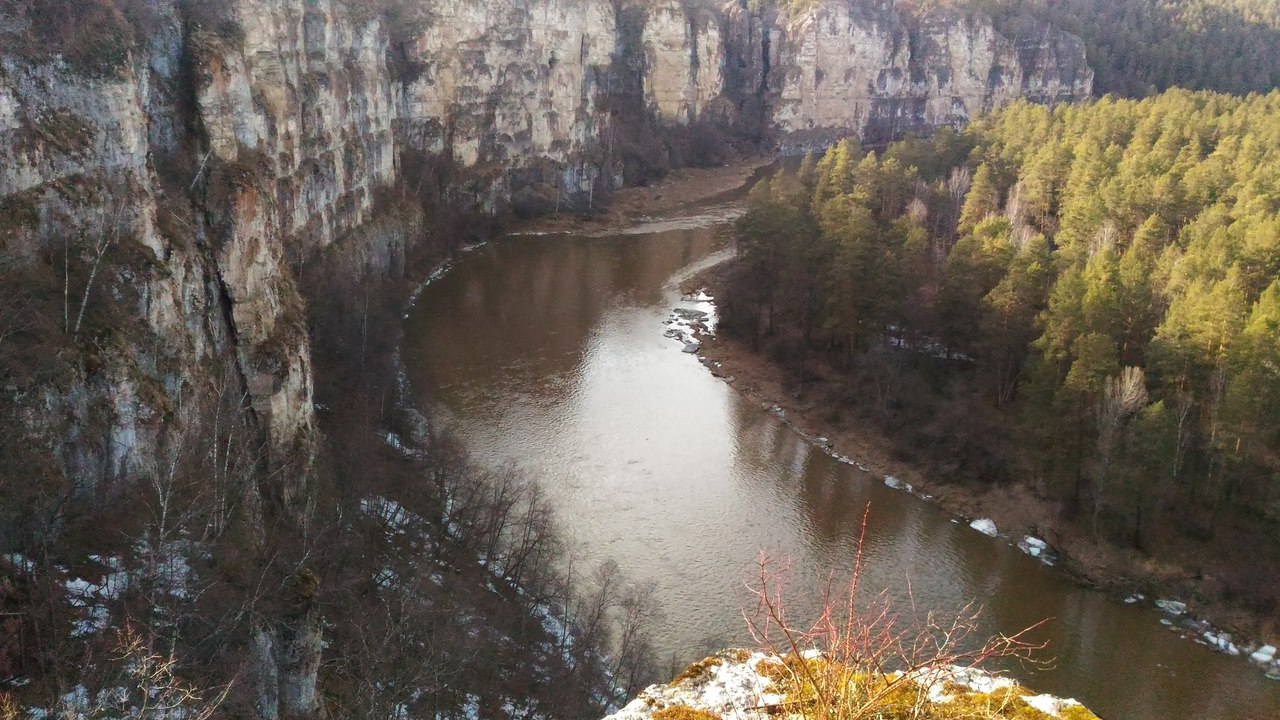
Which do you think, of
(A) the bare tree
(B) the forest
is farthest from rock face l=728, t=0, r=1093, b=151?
(A) the bare tree

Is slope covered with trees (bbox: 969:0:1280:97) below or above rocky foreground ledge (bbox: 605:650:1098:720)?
above

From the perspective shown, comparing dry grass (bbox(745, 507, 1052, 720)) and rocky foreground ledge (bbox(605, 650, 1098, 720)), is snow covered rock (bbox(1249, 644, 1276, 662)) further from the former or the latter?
dry grass (bbox(745, 507, 1052, 720))

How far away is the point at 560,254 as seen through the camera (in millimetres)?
57219

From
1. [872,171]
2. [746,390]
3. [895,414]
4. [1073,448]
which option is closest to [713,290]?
[872,171]

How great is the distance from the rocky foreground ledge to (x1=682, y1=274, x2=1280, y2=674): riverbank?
75.0ft

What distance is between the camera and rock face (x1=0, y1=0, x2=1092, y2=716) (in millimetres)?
15117

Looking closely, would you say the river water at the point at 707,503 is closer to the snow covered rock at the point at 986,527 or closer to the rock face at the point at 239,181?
the snow covered rock at the point at 986,527

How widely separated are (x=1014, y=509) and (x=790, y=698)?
87.2ft

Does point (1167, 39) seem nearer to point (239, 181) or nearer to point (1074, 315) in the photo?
point (1074, 315)

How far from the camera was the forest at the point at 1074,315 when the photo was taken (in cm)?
2573

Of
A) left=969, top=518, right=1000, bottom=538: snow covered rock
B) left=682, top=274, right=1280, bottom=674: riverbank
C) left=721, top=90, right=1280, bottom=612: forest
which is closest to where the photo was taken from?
left=682, top=274, right=1280, bottom=674: riverbank

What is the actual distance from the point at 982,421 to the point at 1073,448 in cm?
405

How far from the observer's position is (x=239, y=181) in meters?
22.0

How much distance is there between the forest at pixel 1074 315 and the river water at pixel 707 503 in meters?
3.20
